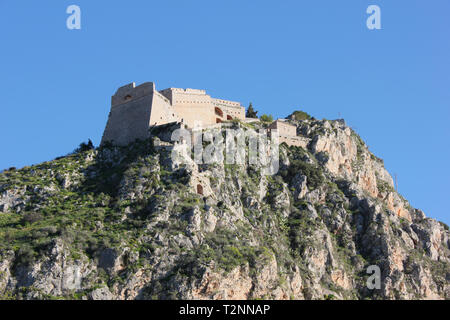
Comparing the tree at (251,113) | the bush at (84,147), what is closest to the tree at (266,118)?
the tree at (251,113)

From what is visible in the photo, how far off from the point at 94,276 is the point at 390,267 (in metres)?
32.6

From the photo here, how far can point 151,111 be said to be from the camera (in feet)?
278

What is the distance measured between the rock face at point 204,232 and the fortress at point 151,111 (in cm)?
Result: 357

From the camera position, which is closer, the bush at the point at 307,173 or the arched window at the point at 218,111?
the bush at the point at 307,173

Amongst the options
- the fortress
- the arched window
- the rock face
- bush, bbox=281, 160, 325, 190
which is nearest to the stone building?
→ the fortress

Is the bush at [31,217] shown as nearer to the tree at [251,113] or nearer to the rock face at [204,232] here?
the rock face at [204,232]

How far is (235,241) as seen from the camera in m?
68.7

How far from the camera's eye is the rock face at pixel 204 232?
204 ft

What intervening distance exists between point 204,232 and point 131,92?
26.8 metres

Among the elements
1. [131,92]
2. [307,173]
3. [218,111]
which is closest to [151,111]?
[131,92]

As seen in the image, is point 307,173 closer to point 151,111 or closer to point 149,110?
point 151,111
